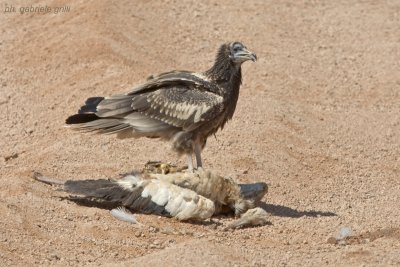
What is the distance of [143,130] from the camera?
12648 mm

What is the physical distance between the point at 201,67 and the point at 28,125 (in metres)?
3.41

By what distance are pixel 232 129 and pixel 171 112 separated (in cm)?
237

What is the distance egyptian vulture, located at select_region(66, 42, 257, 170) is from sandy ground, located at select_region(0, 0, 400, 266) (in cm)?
78

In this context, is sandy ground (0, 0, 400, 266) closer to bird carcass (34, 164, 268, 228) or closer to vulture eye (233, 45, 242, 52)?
bird carcass (34, 164, 268, 228)

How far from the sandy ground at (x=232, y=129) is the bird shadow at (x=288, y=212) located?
0.03 metres

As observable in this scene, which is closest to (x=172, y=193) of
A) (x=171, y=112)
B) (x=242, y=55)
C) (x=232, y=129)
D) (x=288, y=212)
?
→ (x=171, y=112)

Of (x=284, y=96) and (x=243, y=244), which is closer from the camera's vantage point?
(x=243, y=244)

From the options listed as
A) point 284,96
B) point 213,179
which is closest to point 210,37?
point 284,96

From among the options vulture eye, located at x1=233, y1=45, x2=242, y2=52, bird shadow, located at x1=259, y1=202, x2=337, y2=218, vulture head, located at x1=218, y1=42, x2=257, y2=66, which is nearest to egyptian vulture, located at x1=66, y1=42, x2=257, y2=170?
vulture head, located at x1=218, y1=42, x2=257, y2=66

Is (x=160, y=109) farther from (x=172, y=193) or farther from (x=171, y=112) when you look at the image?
(x=172, y=193)

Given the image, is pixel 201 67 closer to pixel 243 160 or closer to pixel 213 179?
pixel 243 160

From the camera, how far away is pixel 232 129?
583 inches

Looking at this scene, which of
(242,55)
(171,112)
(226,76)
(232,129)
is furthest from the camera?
(232,129)

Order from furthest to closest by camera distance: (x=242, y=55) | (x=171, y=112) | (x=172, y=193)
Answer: (x=242, y=55) → (x=171, y=112) → (x=172, y=193)
